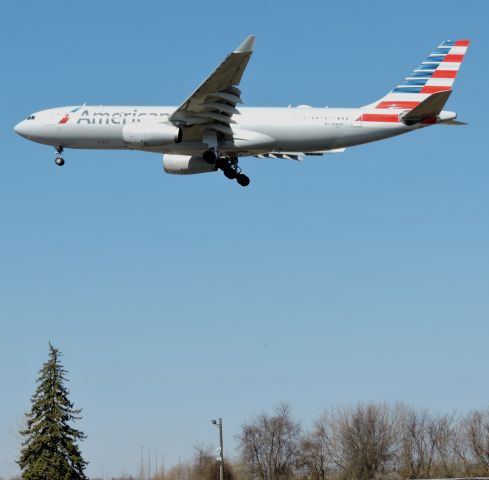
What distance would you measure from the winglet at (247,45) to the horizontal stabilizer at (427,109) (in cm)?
1138

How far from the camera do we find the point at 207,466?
11294 centimetres

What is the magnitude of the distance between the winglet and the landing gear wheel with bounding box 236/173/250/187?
1185 centimetres

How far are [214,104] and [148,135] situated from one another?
4.64 metres

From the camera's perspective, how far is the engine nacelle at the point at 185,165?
7400cm

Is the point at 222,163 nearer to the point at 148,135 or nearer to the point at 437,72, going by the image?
the point at 148,135

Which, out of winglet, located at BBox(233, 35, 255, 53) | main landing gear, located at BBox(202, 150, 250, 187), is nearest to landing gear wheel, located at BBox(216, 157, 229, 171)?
main landing gear, located at BBox(202, 150, 250, 187)

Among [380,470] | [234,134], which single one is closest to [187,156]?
[234,134]

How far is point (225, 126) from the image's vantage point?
71.8 meters

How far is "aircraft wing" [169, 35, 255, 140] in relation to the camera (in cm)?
6769

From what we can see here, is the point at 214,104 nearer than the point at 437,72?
Yes

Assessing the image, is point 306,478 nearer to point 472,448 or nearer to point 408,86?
point 472,448

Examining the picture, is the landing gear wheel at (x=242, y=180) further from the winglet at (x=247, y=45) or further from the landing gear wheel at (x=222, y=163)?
the winglet at (x=247, y=45)

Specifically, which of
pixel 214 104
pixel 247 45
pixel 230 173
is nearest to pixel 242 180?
pixel 230 173

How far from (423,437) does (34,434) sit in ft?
173
